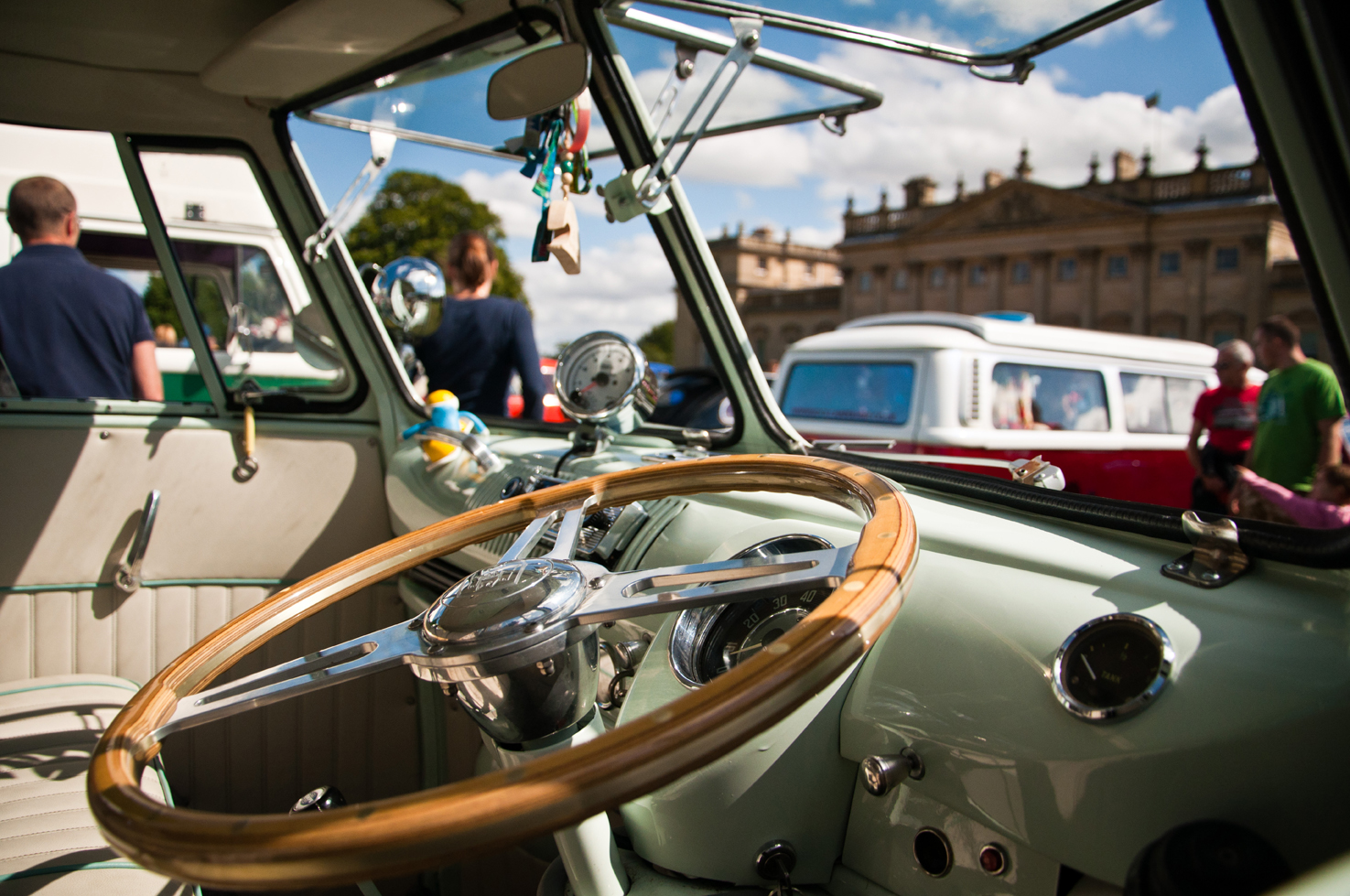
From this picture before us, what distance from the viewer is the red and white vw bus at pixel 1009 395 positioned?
643 cm

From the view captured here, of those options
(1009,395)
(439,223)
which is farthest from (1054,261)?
(1009,395)

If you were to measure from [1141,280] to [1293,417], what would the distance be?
143 feet

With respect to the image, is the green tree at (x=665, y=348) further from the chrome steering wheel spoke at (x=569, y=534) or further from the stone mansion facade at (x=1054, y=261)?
the stone mansion facade at (x=1054, y=261)

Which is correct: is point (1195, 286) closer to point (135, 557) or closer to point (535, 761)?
point (135, 557)

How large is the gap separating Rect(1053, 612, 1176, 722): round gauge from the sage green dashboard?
0.04 ft

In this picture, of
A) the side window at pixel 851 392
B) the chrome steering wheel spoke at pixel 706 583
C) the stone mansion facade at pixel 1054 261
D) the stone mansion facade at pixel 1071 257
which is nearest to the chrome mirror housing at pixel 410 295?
the chrome steering wheel spoke at pixel 706 583

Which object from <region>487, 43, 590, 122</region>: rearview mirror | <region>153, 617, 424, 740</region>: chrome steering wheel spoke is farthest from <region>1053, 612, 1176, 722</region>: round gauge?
<region>487, 43, 590, 122</region>: rearview mirror

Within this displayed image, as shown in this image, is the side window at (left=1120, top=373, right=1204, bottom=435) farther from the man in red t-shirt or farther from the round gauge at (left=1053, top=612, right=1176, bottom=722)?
the round gauge at (left=1053, top=612, right=1176, bottom=722)

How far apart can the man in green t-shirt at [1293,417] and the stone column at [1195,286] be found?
129ft

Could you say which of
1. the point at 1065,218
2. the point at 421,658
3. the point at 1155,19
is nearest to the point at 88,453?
the point at 421,658

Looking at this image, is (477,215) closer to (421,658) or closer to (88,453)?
(88,453)

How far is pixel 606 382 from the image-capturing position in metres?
2.28

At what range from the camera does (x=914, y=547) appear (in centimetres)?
100

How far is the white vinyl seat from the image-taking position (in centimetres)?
155
